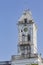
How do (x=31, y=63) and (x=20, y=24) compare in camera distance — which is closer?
(x=31, y=63)

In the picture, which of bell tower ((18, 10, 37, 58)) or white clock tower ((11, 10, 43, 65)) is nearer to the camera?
white clock tower ((11, 10, 43, 65))

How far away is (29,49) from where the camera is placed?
7150 centimetres

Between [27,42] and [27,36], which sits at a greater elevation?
[27,36]

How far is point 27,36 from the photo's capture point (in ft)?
236

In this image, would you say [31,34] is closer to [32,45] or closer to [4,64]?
[32,45]

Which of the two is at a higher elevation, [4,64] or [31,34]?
[31,34]

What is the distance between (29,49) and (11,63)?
4895 mm

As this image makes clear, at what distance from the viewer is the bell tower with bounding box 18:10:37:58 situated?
234 ft

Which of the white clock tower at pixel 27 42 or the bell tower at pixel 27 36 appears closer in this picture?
the white clock tower at pixel 27 42

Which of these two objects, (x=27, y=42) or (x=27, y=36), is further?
(x=27, y=36)

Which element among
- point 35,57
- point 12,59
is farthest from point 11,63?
point 35,57

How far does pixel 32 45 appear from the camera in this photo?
71.5m

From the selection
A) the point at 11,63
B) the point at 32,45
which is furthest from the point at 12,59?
the point at 32,45

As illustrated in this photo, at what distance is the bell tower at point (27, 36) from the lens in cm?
7125
